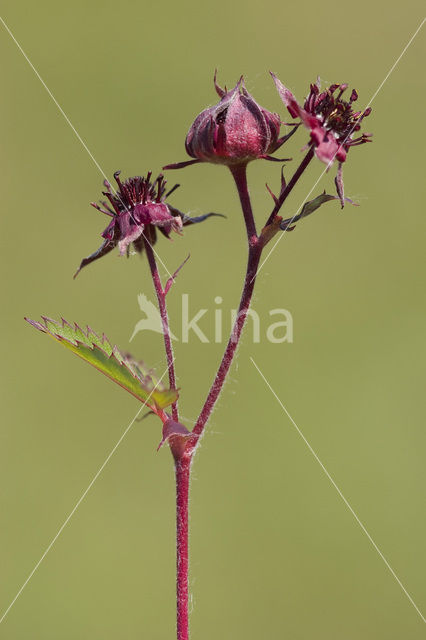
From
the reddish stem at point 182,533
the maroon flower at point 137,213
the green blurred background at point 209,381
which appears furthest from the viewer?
the green blurred background at point 209,381

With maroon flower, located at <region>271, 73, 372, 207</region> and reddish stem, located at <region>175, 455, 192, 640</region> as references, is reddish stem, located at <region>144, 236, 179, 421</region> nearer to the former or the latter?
reddish stem, located at <region>175, 455, 192, 640</region>

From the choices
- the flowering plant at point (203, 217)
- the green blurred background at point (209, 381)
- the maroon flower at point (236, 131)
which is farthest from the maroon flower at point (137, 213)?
the green blurred background at point (209, 381)

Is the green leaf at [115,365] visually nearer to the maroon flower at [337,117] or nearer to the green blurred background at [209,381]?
the maroon flower at [337,117]

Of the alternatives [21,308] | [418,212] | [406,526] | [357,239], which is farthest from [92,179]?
[406,526]

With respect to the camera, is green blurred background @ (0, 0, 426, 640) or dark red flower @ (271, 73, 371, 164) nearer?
dark red flower @ (271, 73, 371, 164)

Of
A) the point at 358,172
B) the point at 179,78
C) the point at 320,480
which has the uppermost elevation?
the point at 179,78

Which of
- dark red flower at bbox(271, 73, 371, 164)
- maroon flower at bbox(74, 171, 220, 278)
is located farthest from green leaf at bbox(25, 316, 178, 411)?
dark red flower at bbox(271, 73, 371, 164)

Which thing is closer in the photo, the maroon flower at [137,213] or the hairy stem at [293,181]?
the hairy stem at [293,181]

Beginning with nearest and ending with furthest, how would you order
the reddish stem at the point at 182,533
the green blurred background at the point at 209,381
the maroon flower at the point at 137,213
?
the reddish stem at the point at 182,533 < the maroon flower at the point at 137,213 < the green blurred background at the point at 209,381

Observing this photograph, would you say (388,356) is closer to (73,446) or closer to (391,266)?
(391,266)
